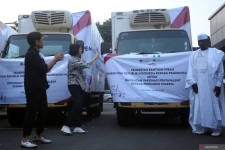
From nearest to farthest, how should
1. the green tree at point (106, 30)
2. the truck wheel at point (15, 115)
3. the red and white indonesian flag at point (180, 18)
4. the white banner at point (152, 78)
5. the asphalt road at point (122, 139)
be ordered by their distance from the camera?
the asphalt road at point (122, 139) < the white banner at point (152, 78) < the truck wheel at point (15, 115) < the red and white indonesian flag at point (180, 18) < the green tree at point (106, 30)

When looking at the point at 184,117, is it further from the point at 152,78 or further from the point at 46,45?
→ the point at 46,45

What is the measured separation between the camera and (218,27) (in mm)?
28781

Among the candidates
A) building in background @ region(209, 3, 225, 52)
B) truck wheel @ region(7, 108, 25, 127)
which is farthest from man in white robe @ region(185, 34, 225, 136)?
building in background @ region(209, 3, 225, 52)

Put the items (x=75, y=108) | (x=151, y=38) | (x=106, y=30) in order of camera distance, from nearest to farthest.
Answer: (x=75, y=108) < (x=151, y=38) < (x=106, y=30)

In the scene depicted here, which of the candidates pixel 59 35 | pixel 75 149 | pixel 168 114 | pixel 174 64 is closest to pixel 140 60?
pixel 174 64

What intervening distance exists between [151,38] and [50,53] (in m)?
2.65

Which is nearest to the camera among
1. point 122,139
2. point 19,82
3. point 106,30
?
point 122,139

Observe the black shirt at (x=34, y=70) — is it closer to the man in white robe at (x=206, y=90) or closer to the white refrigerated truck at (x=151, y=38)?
the white refrigerated truck at (x=151, y=38)

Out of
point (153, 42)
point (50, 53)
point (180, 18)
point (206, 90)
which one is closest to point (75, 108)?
point (50, 53)

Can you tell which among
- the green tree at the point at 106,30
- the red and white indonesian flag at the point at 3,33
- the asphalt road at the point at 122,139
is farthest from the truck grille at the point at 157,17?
the green tree at the point at 106,30

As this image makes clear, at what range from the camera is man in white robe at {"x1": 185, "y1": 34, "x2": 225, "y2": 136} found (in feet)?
24.5

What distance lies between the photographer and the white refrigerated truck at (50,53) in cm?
858

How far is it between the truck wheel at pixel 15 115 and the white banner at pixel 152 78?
248 cm

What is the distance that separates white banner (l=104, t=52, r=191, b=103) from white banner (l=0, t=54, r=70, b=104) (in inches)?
49.0
